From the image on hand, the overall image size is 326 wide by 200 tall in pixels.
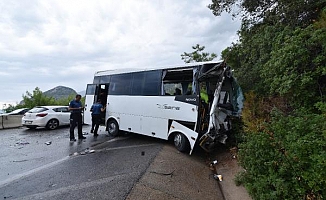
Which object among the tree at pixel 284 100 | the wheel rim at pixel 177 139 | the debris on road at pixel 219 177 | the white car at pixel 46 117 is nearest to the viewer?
the tree at pixel 284 100

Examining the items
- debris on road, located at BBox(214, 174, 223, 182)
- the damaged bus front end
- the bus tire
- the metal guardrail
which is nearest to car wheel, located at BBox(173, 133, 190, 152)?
the damaged bus front end

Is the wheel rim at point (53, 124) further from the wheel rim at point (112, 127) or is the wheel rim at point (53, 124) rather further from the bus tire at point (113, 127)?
the wheel rim at point (112, 127)

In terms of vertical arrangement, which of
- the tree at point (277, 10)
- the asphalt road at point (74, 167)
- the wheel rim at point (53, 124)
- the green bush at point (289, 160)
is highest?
the tree at point (277, 10)

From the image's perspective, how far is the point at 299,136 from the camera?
2707mm

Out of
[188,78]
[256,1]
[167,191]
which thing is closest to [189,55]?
[256,1]

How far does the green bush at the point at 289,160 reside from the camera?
2.36m

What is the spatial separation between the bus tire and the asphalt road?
2.15 ft

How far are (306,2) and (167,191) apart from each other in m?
6.01

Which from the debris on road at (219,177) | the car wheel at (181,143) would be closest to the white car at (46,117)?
the car wheel at (181,143)

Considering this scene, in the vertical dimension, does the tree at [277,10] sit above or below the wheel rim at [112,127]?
above

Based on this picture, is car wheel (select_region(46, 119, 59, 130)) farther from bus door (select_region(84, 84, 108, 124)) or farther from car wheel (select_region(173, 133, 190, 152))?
car wheel (select_region(173, 133, 190, 152))

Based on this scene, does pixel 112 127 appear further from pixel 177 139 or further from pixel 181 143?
pixel 181 143

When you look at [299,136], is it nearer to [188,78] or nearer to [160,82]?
[188,78]

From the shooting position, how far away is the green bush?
2.36 meters
